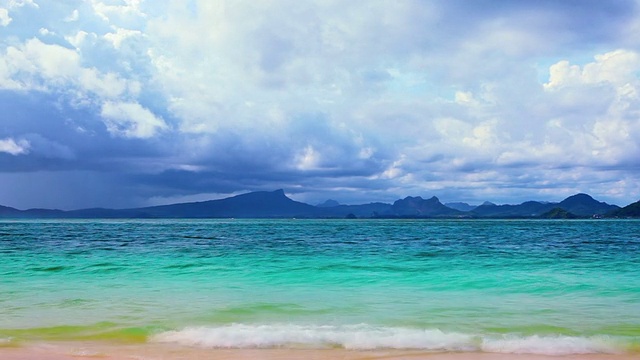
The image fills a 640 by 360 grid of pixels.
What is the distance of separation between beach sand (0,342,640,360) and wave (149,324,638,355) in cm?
30

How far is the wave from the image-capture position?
959 cm

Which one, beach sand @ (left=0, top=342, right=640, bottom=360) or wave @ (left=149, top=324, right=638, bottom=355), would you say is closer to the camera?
beach sand @ (left=0, top=342, right=640, bottom=360)

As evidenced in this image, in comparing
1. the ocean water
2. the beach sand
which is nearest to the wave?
the ocean water

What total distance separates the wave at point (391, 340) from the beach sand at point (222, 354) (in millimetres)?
302

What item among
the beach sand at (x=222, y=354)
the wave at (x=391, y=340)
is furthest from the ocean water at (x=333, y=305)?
the beach sand at (x=222, y=354)

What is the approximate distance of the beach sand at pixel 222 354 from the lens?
8828 millimetres

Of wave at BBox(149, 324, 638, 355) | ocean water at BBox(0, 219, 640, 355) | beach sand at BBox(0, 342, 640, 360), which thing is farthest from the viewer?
ocean water at BBox(0, 219, 640, 355)

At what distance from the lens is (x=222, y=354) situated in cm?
918

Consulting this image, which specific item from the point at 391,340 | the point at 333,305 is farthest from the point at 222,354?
the point at 333,305

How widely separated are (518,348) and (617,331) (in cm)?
309

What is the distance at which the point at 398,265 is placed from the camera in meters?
24.1

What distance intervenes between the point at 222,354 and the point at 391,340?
3.08m

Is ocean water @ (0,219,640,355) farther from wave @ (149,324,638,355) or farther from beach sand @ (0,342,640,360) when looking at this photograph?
beach sand @ (0,342,640,360)

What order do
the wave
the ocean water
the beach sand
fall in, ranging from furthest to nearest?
1. the ocean water
2. the wave
3. the beach sand
